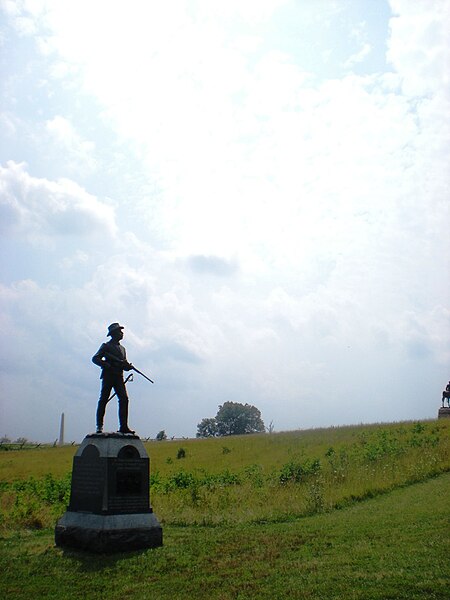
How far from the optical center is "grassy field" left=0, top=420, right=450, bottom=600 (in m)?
8.38

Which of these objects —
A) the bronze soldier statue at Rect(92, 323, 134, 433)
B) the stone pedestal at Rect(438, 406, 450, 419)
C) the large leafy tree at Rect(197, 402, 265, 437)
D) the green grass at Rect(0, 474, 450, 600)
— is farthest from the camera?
the large leafy tree at Rect(197, 402, 265, 437)

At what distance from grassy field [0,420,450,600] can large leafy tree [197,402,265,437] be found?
244 feet

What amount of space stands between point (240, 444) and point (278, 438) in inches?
114

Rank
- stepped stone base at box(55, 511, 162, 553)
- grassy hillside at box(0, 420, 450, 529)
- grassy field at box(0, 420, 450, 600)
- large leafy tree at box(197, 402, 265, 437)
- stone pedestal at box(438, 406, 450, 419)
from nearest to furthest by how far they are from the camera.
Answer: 1. grassy field at box(0, 420, 450, 600)
2. stepped stone base at box(55, 511, 162, 553)
3. grassy hillside at box(0, 420, 450, 529)
4. stone pedestal at box(438, 406, 450, 419)
5. large leafy tree at box(197, 402, 265, 437)

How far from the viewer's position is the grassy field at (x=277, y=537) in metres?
8.38

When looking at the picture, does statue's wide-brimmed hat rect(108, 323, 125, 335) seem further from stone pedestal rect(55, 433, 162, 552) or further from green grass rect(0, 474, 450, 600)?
green grass rect(0, 474, 450, 600)

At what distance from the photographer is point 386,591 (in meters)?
7.48

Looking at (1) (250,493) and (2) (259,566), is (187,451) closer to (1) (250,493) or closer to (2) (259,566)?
(1) (250,493)

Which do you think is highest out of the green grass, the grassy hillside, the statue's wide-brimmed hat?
the statue's wide-brimmed hat

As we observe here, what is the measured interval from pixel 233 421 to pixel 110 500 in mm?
91366

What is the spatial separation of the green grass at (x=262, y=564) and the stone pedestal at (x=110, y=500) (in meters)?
0.37

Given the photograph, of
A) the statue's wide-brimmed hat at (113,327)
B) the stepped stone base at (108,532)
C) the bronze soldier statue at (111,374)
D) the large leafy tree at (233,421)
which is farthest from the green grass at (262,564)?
the large leafy tree at (233,421)

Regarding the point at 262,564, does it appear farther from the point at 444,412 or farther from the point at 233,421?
the point at 233,421

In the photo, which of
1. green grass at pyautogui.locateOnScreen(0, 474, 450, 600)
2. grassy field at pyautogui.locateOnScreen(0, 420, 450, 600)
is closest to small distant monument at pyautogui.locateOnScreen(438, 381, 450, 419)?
grassy field at pyautogui.locateOnScreen(0, 420, 450, 600)
